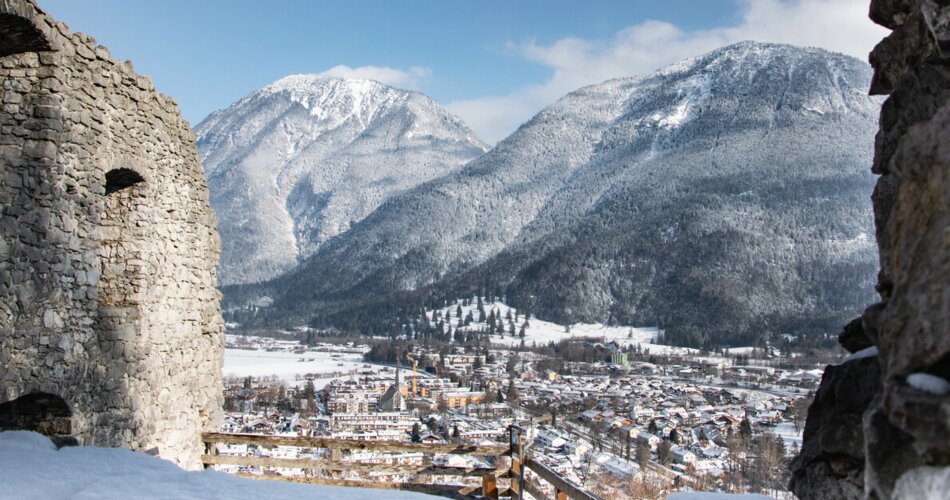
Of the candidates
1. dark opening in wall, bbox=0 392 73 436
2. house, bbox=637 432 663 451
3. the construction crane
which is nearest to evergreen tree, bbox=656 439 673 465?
house, bbox=637 432 663 451

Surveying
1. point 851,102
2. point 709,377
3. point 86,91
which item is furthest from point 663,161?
point 86,91

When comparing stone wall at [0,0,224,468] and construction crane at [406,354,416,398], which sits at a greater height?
stone wall at [0,0,224,468]

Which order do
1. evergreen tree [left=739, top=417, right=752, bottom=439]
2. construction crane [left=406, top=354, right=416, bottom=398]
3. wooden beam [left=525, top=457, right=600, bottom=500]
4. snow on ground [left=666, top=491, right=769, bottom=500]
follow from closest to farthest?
snow on ground [left=666, top=491, right=769, bottom=500] → wooden beam [left=525, top=457, right=600, bottom=500] → evergreen tree [left=739, top=417, right=752, bottom=439] → construction crane [left=406, top=354, right=416, bottom=398]

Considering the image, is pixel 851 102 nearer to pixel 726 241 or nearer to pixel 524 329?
pixel 726 241

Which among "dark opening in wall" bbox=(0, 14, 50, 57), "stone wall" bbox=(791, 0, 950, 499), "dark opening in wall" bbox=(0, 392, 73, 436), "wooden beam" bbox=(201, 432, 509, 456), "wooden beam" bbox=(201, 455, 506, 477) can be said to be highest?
"dark opening in wall" bbox=(0, 14, 50, 57)

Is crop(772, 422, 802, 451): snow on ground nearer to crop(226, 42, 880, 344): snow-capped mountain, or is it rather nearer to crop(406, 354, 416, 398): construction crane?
crop(406, 354, 416, 398): construction crane

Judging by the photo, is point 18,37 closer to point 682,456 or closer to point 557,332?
point 682,456
